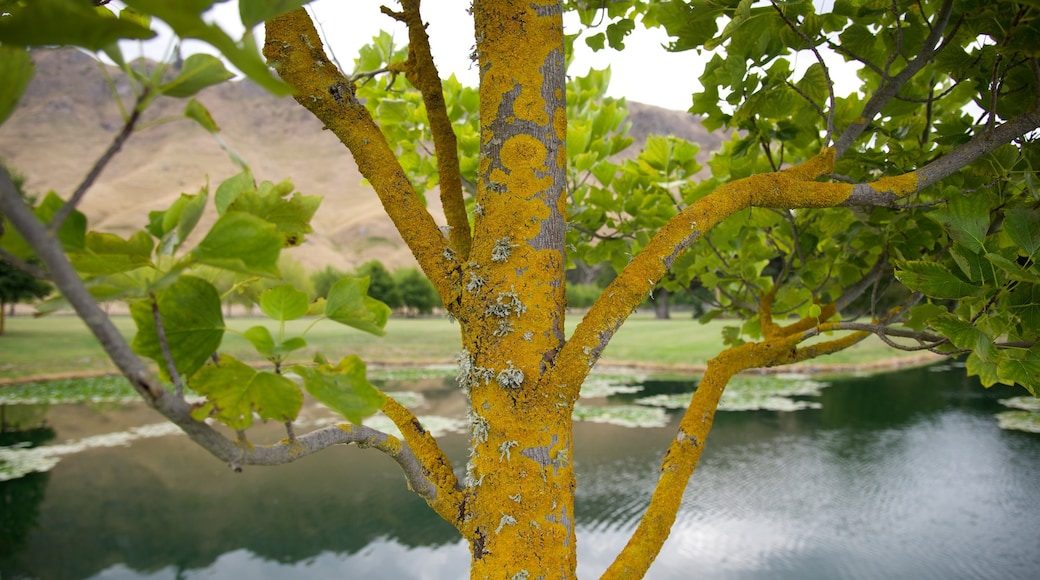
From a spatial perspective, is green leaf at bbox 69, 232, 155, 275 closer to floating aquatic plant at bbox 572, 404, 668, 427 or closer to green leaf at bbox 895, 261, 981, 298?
green leaf at bbox 895, 261, 981, 298

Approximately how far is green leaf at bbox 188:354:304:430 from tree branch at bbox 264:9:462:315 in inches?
19.3

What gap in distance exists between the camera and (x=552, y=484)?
91cm

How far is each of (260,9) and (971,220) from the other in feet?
3.39

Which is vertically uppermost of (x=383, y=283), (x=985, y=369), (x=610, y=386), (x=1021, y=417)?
(x=383, y=283)

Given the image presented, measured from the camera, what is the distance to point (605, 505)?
628cm

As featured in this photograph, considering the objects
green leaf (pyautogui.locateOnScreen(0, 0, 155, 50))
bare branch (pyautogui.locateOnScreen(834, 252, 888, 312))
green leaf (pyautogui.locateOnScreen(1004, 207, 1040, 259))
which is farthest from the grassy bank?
green leaf (pyautogui.locateOnScreen(0, 0, 155, 50))

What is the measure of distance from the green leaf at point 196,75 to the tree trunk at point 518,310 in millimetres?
568

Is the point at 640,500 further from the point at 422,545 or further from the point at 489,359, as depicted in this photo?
the point at 489,359

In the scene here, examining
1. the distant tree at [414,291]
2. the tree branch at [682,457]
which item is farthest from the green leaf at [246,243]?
the distant tree at [414,291]

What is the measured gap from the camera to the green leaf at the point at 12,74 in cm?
34

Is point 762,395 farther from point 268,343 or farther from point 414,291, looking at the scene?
point 414,291

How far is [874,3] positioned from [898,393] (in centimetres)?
1258

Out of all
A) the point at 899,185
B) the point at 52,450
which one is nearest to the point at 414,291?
the point at 52,450

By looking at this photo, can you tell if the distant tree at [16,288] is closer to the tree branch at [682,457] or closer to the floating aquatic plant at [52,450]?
the floating aquatic plant at [52,450]
